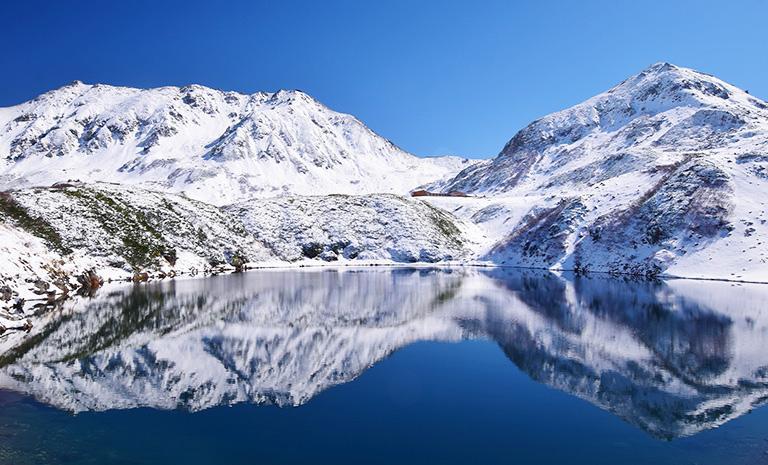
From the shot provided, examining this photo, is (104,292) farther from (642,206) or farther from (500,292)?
(642,206)

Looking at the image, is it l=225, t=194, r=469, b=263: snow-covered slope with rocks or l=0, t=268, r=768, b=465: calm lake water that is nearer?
l=0, t=268, r=768, b=465: calm lake water

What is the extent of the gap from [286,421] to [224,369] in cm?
825

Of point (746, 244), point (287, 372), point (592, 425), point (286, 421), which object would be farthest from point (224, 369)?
point (746, 244)

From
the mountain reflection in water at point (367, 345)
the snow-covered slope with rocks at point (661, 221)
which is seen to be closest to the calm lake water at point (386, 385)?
the mountain reflection in water at point (367, 345)

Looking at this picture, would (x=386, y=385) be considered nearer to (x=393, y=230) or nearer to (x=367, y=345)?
(x=367, y=345)

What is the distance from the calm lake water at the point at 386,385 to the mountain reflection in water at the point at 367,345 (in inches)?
5.7

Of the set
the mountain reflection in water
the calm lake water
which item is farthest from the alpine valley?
the calm lake water

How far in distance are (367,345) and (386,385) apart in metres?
8.15

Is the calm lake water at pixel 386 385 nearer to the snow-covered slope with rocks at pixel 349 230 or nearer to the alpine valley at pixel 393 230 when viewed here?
the alpine valley at pixel 393 230

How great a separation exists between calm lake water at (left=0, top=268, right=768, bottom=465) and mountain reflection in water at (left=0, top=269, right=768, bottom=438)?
0.47 feet

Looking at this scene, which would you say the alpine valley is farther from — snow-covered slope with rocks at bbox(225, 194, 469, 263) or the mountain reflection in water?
the mountain reflection in water

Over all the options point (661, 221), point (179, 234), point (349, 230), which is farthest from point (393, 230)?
point (661, 221)

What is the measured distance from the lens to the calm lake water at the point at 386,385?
16.0 metres

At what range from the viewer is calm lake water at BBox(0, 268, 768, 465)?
52.5 ft
